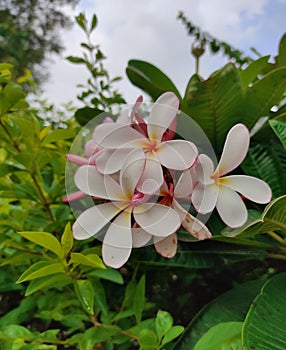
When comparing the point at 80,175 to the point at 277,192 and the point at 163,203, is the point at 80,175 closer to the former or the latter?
the point at 163,203

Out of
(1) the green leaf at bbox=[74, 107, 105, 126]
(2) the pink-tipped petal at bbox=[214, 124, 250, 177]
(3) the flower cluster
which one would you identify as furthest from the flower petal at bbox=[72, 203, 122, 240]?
(1) the green leaf at bbox=[74, 107, 105, 126]

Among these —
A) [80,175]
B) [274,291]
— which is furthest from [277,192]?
[80,175]

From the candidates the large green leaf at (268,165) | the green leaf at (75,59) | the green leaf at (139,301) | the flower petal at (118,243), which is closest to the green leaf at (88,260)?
the flower petal at (118,243)

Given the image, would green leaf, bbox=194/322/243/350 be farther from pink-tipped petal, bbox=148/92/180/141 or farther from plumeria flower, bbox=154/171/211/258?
pink-tipped petal, bbox=148/92/180/141

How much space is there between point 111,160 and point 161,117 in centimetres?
7

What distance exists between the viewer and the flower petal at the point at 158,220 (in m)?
0.35

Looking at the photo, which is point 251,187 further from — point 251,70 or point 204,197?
point 251,70

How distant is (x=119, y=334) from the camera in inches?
17.8

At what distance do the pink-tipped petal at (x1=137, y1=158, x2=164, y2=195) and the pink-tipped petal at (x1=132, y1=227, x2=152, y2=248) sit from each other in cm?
4

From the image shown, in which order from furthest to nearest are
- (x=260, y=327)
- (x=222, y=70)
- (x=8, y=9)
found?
(x=8, y=9) < (x=222, y=70) < (x=260, y=327)

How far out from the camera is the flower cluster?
0.36 m

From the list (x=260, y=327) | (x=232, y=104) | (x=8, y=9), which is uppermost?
(x=232, y=104)

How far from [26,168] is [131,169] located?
8.4 inches

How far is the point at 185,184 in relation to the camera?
0.36m
